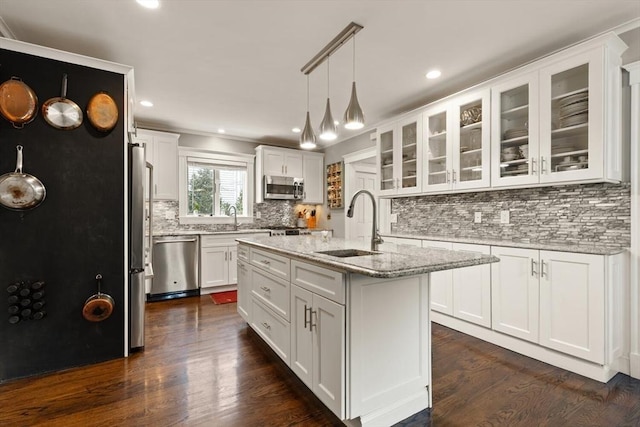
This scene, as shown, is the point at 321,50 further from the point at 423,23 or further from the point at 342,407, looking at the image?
the point at 342,407

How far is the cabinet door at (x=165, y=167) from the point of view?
4.46m

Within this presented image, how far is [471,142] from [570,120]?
850 millimetres

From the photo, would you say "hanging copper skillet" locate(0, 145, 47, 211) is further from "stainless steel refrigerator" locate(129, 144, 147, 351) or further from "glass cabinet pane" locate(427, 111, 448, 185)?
"glass cabinet pane" locate(427, 111, 448, 185)

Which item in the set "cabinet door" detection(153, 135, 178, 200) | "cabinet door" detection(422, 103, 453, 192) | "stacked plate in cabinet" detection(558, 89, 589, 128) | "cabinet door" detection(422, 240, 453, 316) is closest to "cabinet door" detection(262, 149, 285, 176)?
"cabinet door" detection(153, 135, 178, 200)

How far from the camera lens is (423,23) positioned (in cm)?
219

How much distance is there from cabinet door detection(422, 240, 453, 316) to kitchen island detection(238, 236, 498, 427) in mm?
1394

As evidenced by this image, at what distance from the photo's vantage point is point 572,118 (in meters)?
2.34

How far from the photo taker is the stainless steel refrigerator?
2.55 metres

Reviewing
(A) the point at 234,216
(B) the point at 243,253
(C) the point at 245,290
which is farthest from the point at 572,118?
(A) the point at 234,216

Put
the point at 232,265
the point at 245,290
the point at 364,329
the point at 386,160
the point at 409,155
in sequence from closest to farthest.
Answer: the point at 364,329, the point at 245,290, the point at 409,155, the point at 386,160, the point at 232,265

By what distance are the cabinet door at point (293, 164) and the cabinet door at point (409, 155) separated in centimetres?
225

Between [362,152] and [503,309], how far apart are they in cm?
305

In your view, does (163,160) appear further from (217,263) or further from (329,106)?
(329,106)

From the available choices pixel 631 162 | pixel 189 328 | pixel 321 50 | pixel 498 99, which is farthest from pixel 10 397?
pixel 631 162
